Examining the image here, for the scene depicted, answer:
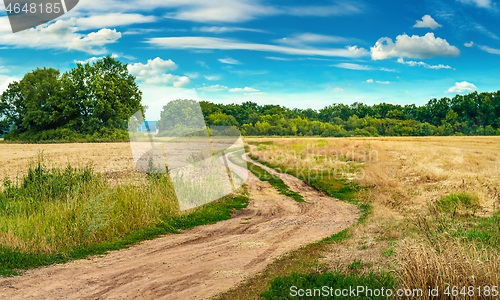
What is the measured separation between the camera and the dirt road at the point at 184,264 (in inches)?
224

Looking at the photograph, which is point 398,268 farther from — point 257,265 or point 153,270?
point 153,270

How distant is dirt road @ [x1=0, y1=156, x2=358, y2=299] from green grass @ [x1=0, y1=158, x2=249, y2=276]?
0.62 m

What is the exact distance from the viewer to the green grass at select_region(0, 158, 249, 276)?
758 cm

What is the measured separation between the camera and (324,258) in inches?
273

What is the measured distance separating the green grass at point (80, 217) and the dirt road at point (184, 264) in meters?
0.62

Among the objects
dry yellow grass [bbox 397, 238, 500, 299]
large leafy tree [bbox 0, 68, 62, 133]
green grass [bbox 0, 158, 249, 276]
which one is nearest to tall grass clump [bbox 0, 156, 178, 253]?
green grass [bbox 0, 158, 249, 276]

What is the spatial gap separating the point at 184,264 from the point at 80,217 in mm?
3778

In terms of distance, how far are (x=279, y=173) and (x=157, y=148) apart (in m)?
11.4

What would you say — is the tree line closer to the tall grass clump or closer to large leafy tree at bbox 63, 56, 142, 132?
large leafy tree at bbox 63, 56, 142, 132

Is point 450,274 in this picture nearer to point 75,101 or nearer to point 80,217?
point 80,217

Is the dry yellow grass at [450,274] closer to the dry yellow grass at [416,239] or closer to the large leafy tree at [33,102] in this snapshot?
the dry yellow grass at [416,239]

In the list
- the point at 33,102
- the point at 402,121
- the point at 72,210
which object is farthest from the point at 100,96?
the point at 402,121

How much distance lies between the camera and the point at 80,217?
8.70m

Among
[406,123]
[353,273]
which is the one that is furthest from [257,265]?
[406,123]
